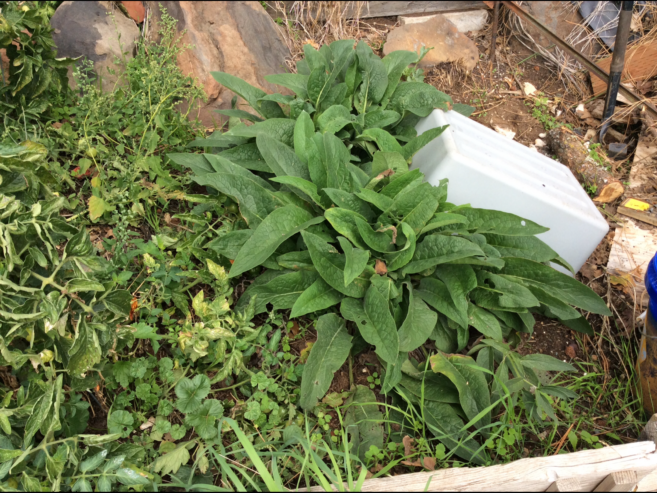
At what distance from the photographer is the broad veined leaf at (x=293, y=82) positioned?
2619 millimetres

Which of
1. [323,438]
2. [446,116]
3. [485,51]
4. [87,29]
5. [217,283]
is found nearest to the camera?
[323,438]

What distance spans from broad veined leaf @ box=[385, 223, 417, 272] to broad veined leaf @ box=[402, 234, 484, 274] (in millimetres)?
43

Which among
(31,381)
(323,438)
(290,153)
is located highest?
(290,153)

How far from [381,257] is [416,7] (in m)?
2.96

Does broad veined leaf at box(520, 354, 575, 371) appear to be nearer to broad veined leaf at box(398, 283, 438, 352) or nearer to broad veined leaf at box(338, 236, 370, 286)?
broad veined leaf at box(398, 283, 438, 352)

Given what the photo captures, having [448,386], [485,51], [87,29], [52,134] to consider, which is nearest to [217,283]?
[448,386]

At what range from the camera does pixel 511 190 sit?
2.29 m

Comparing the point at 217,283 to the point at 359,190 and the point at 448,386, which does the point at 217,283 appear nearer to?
the point at 359,190

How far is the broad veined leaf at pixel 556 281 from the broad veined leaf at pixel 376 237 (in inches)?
21.1

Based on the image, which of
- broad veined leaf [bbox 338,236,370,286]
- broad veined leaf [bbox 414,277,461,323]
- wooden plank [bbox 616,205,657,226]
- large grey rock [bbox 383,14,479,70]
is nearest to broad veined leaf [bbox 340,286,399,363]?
broad veined leaf [bbox 338,236,370,286]

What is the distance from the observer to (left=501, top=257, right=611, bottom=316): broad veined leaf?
2.15 metres

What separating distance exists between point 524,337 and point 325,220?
106cm

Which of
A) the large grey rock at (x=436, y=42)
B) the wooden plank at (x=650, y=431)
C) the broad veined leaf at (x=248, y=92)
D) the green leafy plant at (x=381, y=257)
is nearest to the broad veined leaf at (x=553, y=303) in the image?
the green leafy plant at (x=381, y=257)

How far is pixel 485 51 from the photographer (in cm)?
406
